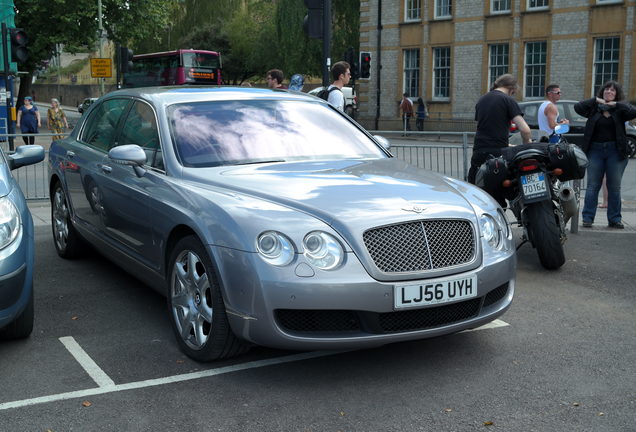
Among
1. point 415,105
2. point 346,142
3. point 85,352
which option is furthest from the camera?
point 415,105

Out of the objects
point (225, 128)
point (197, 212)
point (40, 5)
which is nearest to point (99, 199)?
point (225, 128)

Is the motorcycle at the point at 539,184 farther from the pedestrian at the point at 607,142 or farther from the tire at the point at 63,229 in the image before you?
the tire at the point at 63,229

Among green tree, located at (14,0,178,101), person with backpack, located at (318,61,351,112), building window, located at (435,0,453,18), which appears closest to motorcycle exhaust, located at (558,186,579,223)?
person with backpack, located at (318,61,351,112)

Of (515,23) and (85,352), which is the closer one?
(85,352)

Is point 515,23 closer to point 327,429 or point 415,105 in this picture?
point 415,105

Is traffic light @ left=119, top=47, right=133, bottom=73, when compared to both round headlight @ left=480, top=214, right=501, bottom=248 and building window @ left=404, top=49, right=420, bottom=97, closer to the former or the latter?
building window @ left=404, top=49, right=420, bottom=97

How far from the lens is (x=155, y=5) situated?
45.1 metres

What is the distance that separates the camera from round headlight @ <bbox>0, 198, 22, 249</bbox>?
15.1 ft

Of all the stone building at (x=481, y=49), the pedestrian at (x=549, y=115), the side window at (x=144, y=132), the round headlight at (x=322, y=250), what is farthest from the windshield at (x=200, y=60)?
the round headlight at (x=322, y=250)

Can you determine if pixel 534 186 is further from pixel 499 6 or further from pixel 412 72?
pixel 412 72

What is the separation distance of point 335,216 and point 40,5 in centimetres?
4093

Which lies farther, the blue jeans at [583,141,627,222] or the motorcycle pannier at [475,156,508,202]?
the blue jeans at [583,141,627,222]

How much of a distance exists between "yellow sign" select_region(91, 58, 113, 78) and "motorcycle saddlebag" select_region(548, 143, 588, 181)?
30.4 meters

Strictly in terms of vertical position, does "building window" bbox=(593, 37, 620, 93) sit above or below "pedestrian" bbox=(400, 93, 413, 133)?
above
